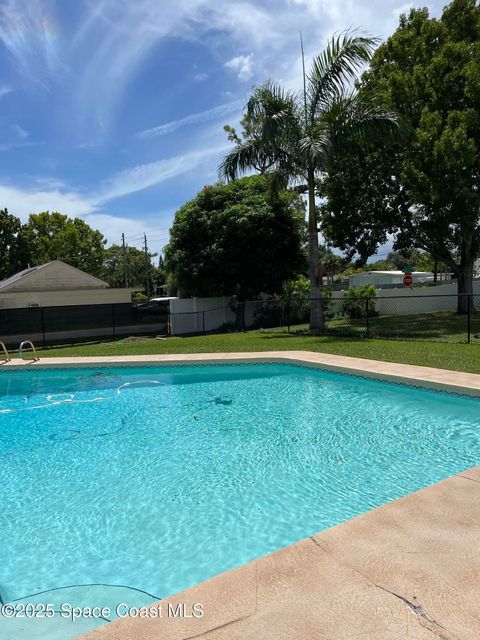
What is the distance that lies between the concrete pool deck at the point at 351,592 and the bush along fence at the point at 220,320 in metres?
12.1

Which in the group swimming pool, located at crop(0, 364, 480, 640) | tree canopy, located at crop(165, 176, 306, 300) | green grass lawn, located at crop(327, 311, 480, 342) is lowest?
swimming pool, located at crop(0, 364, 480, 640)

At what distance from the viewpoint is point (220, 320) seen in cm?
2170

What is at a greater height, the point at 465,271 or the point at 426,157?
the point at 426,157

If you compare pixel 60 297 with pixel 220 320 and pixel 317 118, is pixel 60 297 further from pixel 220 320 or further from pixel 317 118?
pixel 317 118

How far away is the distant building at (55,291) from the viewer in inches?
937

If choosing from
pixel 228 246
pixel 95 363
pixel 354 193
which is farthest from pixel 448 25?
pixel 95 363

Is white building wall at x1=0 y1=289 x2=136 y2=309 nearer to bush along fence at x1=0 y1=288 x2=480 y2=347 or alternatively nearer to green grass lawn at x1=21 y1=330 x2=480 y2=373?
bush along fence at x1=0 y1=288 x2=480 y2=347

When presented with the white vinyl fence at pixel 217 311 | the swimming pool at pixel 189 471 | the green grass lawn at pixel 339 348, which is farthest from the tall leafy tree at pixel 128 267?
the swimming pool at pixel 189 471

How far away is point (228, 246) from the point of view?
19.7 meters

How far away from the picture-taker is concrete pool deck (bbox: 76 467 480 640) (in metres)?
2.23

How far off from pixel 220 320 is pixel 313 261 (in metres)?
7.14

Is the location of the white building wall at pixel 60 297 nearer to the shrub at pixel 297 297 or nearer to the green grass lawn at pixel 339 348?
the green grass lawn at pixel 339 348

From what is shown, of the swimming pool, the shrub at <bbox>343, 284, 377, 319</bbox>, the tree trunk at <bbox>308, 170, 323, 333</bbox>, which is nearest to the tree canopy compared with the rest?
the shrub at <bbox>343, 284, 377, 319</bbox>

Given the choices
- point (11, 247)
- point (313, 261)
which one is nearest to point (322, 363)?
point (313, 261)
